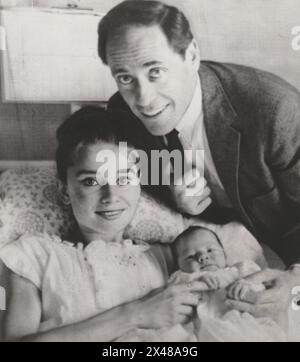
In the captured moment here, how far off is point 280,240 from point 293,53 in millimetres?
518

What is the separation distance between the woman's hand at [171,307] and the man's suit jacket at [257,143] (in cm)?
24

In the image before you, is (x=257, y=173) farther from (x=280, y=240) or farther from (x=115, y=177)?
(x=115, y=177)

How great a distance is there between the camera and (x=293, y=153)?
160cm

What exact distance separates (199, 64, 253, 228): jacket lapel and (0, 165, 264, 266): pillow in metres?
0.18

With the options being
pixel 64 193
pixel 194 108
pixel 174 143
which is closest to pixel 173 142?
pixel 174 143

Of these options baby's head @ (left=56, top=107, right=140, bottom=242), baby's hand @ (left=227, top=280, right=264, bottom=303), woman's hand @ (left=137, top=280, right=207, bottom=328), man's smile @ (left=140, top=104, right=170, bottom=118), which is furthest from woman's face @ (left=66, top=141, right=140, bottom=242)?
baby's hand @ (left=227, top=280, right=264, bottom=303)

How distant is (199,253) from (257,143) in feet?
1.10

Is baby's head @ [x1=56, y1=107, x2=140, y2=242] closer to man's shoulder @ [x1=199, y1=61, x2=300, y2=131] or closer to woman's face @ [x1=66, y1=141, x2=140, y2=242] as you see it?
woman's face @ [x1=66, y1=141, x2=140, y2=242]

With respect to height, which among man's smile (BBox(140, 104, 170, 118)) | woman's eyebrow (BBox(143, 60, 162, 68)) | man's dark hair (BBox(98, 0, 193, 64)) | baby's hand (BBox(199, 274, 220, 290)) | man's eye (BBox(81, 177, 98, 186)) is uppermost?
man's dark hair (BBox(98, 0, 193, 64))

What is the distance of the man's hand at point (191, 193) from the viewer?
1596mm

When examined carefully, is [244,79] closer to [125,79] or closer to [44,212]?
[125,79]

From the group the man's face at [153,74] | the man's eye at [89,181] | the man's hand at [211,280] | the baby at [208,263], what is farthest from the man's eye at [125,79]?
the man's hand at [211,280]

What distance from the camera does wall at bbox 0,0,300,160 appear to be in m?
1.57

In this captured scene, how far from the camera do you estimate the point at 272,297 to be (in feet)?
5.14
